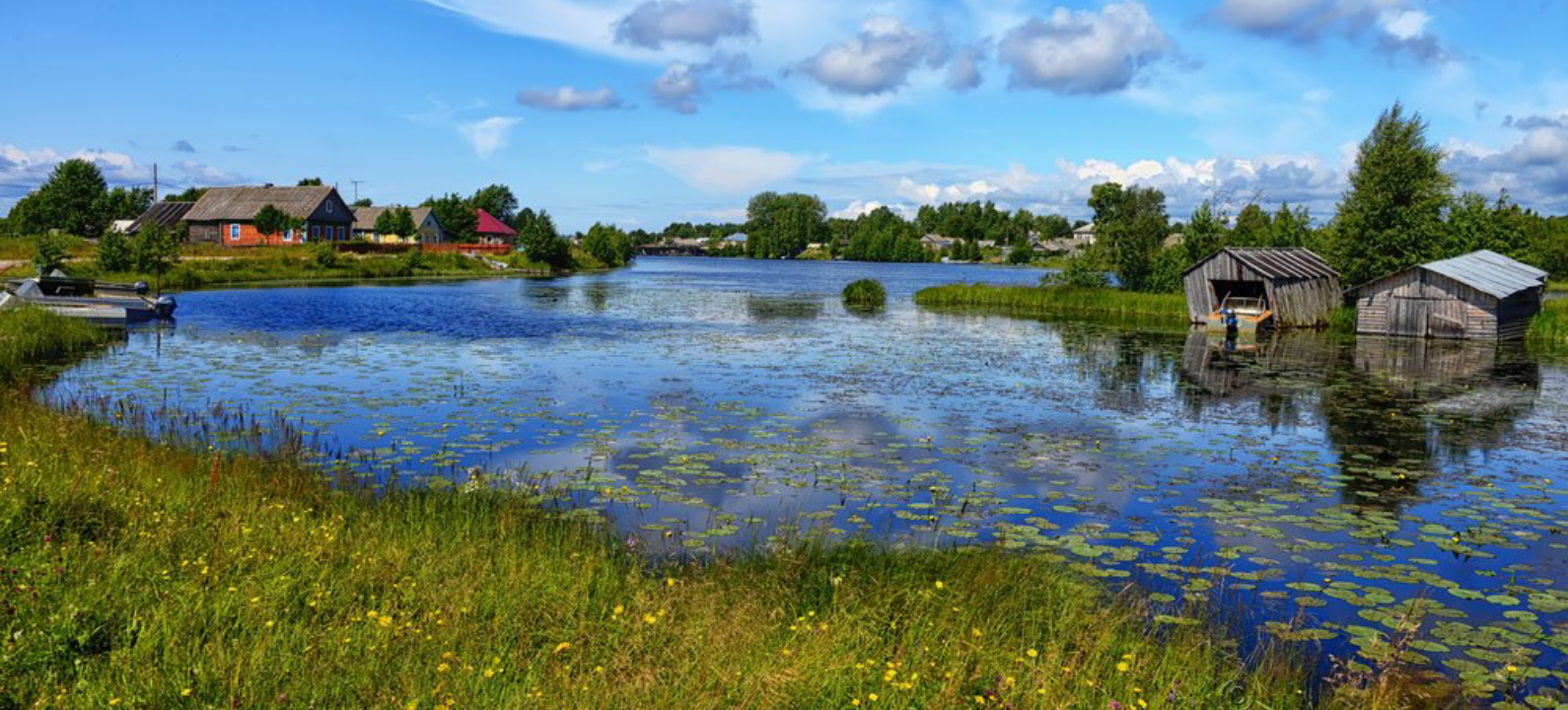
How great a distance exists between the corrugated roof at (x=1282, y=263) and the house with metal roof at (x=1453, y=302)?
121 inches

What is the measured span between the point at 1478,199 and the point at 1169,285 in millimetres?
19552

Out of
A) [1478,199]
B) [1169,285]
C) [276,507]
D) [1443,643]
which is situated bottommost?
[1443,643]

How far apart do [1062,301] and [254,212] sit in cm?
A: 7981

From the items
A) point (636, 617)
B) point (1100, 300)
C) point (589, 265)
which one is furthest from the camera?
point (589, 265)

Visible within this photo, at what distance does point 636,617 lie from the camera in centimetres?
770

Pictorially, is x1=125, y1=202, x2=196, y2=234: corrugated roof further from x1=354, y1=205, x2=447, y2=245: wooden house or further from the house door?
the house door

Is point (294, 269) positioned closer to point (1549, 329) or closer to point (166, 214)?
point (166, 214)

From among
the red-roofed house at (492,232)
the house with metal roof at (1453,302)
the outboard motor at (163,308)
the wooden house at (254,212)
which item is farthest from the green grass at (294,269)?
the house with metal roof at (1453,302)

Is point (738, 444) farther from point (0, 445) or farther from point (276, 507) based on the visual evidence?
point (0, 445)

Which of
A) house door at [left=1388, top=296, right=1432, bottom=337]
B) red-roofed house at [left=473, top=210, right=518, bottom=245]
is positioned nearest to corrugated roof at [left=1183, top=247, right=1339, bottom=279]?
house door at [left=1388, top=296, right=1432, bottom=337]

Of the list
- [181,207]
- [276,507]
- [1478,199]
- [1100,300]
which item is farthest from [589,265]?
[276,507]

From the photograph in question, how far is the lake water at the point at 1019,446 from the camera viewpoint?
10.8 meters

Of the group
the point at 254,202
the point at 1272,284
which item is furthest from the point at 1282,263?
the point at 254,202

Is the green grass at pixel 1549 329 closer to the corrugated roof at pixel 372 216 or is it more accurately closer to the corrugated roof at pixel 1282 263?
the corrugated roof at pixel 1282 263
